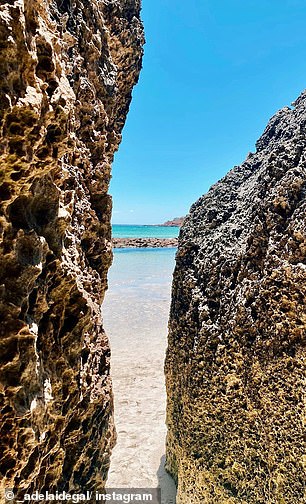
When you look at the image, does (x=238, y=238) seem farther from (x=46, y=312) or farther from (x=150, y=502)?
(x=150, y=502)

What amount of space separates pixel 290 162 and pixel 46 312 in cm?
250

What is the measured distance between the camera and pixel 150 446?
4992mm

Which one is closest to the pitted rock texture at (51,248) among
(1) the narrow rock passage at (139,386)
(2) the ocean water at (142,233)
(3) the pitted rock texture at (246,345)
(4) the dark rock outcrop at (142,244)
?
(3) the pitted rock texture at (246,345)

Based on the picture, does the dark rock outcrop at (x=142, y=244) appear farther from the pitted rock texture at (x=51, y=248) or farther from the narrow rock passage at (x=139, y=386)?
the pitted rock texture at (x=51, y=248)

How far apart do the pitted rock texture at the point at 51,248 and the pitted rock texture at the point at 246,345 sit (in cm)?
99

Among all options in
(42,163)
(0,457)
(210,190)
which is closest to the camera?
(0,457)

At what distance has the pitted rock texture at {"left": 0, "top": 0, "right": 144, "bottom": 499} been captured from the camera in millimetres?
1415

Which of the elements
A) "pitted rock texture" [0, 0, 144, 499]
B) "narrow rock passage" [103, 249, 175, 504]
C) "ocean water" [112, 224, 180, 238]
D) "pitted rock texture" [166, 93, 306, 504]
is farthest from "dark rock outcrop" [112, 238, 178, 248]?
"pitted rock texture" [0, 0, 144, 499]

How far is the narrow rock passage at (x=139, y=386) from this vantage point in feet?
14.5

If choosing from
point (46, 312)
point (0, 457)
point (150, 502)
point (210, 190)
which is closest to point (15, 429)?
point (0, 457)

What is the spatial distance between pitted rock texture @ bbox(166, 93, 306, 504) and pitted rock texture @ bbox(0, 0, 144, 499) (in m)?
0.99

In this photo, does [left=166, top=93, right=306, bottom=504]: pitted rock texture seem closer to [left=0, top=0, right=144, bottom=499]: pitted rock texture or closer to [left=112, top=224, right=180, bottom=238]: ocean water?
[left=0, top=0, right=144, bottom=499]: pitted rock texture

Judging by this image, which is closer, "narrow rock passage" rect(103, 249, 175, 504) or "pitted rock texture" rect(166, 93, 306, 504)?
"pitted rock texture" rect(166, 93, 306, 504)

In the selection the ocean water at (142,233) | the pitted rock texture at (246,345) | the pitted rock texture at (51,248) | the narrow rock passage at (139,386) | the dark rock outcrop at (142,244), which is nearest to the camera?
the pitted rock texture at (51,248)
